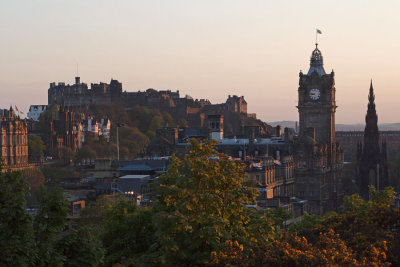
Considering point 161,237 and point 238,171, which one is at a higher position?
point 238,171

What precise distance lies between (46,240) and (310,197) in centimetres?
8935

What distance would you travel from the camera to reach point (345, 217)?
45500 millimetres

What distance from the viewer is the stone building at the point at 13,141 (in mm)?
141875

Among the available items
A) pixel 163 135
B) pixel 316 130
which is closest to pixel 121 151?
pixel 163 135

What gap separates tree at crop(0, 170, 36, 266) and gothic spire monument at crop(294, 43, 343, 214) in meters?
90.5

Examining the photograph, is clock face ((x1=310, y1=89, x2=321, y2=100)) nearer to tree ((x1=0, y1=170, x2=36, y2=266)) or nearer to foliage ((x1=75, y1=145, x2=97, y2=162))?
foliage ((x1=75, y1=145, x2=97, y2=162))

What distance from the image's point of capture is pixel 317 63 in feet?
428

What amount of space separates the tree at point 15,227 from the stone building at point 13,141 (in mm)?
114613

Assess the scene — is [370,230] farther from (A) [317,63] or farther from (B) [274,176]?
(A) [317,63]

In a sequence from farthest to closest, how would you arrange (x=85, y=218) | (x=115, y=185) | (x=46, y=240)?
1. (x=115, y=185)
2. (x=85, y=218)
3. (x=46, y=240)

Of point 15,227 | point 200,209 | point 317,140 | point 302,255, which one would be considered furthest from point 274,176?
point 15,227

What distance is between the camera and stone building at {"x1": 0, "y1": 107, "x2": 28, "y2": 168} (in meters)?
142

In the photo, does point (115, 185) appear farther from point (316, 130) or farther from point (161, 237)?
point (161, 237)

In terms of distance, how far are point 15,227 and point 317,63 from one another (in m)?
108
